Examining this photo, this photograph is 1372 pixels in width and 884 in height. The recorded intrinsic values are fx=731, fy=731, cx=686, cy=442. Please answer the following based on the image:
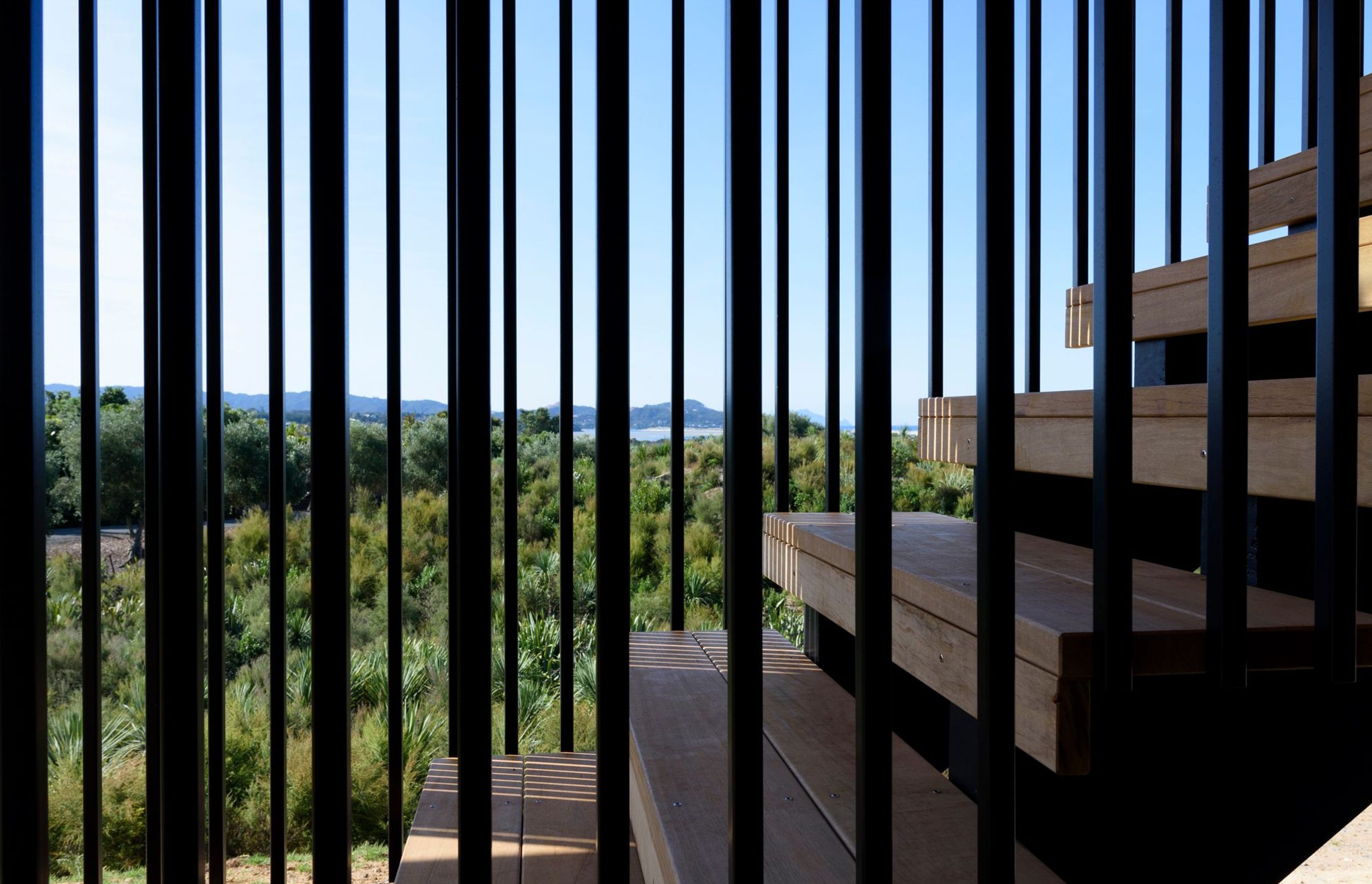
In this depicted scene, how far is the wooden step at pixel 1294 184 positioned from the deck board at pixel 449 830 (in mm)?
1446

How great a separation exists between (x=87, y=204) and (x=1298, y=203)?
1.81 metres

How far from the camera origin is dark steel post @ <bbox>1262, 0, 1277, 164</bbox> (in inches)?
57.4

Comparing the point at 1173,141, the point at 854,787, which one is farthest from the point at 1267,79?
the point at 854,787

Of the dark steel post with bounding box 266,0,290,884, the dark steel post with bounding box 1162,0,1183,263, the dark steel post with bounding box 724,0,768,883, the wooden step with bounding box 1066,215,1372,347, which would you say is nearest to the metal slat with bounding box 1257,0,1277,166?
the dark steel post with bounding box 1162,0,1183,263

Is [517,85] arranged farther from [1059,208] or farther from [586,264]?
[1059,208]

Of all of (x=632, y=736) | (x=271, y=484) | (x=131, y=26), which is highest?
(x=131, y=26)

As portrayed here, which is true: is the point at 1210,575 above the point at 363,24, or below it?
below

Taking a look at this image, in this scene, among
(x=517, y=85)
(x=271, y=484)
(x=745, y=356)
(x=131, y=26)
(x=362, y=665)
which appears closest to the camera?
(x=745, y=356)

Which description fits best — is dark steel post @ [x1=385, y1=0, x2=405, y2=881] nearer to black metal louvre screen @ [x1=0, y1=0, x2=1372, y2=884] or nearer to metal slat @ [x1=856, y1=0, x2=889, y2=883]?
black metal louvre screen @ [x1=0, y1=0, x2=1372, y2=884]

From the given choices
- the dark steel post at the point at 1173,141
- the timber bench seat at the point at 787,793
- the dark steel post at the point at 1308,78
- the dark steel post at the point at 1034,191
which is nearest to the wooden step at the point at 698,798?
the timber bench seat at the point at 787,793

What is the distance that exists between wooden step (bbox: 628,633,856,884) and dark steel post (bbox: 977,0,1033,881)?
0.60ft

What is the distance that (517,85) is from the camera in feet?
4.38

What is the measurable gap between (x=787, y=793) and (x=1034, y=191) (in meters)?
1.20

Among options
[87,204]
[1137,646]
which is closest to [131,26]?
[87,204]
